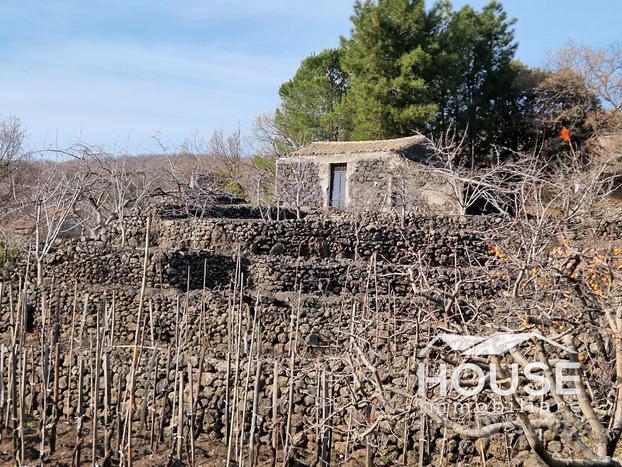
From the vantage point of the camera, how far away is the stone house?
17031 mm

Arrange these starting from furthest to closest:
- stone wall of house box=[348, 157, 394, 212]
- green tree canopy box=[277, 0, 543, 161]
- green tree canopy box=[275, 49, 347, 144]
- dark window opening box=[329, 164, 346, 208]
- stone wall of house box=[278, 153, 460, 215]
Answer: green tree canopy box=[275, 49, 347, 144] → green tree canopy box=[277, 0, 543, 161] → dark window opening box=[329, 164, 346, 208] → stone wall of house box=[348, 157, 394, 212] → stone wall of house box=[278, 153, 460, 215]

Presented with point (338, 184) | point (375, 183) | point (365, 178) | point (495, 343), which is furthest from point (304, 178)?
point (495, 343)

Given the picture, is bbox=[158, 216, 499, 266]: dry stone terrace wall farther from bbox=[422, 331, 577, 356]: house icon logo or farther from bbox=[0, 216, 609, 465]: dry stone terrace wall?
bbox=[422, 331, 577, 356]: house icon logo

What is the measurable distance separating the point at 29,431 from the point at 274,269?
16.5 feet

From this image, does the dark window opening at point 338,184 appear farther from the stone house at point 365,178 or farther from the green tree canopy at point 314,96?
the green tree canopy at point 314,96

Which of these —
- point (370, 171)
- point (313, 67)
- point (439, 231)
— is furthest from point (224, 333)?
point (313, 67)

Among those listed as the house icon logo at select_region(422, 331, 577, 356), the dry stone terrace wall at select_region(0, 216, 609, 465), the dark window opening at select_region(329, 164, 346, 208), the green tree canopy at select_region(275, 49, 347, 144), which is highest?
the green tree canopy at select_region(275, 49, 347, 144)

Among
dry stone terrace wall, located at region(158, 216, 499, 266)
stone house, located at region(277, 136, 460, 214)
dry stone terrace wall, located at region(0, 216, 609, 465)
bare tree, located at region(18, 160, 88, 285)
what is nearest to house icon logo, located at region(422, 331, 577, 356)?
dry stone terrace wall, located at region(0, 216, 609, 465)

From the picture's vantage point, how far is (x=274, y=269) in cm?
1081

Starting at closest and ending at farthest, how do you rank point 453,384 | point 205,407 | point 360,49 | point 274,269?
point 453,384 < point 205,407 < point 274,269 < point 360,49

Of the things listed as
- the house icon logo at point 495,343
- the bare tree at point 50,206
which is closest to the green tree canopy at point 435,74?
the bare tree at point 50,206

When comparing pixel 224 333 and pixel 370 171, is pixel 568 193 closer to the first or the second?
pixel 224 333

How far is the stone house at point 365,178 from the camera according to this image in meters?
17.0

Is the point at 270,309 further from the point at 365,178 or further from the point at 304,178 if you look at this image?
the point at 304,178
